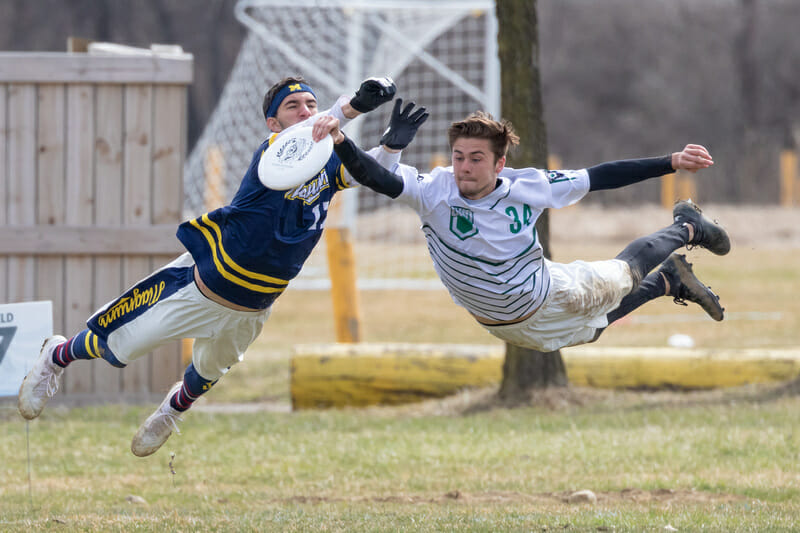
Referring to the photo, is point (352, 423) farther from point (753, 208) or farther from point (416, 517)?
point (753, 208)

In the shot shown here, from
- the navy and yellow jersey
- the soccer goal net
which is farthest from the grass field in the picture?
the soccer goal net

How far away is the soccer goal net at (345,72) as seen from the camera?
16453 millimetres

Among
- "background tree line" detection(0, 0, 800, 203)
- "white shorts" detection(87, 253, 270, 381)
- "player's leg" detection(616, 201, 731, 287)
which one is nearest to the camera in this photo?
"white shorts" detection(87, 253, 270, 381)

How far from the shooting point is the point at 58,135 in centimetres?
953

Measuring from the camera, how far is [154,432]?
6.30 meters

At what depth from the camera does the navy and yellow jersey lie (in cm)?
556

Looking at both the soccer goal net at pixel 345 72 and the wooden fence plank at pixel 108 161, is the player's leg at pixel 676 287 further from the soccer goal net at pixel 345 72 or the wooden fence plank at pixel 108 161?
the soccer goal net at pixel 345 72

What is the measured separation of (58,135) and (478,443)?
184 inches

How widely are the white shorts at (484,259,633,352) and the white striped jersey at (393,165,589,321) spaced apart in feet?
0.39

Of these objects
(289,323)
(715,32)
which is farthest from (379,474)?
(715,32)

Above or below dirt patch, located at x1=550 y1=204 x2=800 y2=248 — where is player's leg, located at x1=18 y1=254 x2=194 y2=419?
above

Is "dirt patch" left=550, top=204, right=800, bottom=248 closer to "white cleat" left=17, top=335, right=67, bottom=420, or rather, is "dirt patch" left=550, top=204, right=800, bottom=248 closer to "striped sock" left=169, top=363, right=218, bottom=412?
"striped sock" left=169, top=363, right=218, bottom=412

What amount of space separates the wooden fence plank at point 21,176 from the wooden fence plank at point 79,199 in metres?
0.31

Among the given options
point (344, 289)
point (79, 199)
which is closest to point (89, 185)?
point (79, 199)
